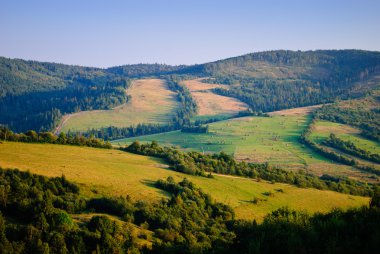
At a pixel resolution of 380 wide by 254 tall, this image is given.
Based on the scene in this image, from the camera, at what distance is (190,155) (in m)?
122

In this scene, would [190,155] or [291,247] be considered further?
[190,155]

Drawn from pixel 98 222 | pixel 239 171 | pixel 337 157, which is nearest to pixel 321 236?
pixel 98 222

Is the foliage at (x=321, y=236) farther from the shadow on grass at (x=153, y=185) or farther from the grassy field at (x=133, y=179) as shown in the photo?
the shadow on grass at (x=153, y=185)

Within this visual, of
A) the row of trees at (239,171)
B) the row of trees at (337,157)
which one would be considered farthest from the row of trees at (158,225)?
the row of trees at (337,157)

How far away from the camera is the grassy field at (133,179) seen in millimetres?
75125

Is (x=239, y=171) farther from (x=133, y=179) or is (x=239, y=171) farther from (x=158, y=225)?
(x=158, y=225)

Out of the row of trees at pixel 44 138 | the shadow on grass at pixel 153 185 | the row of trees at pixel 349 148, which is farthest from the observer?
the row of trees at pixel 349 148

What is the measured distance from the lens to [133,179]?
84812mm

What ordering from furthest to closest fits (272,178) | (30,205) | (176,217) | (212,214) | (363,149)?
(363,149), (272,178), (212,214), (176,217), (30,205)

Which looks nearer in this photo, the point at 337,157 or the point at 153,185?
the point at 153,185

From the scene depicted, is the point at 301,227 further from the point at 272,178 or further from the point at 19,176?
the point at 272,178


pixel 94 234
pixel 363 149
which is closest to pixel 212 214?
pixel 94 234

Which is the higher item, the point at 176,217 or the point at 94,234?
the point at 94,234

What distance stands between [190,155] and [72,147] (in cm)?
3666
